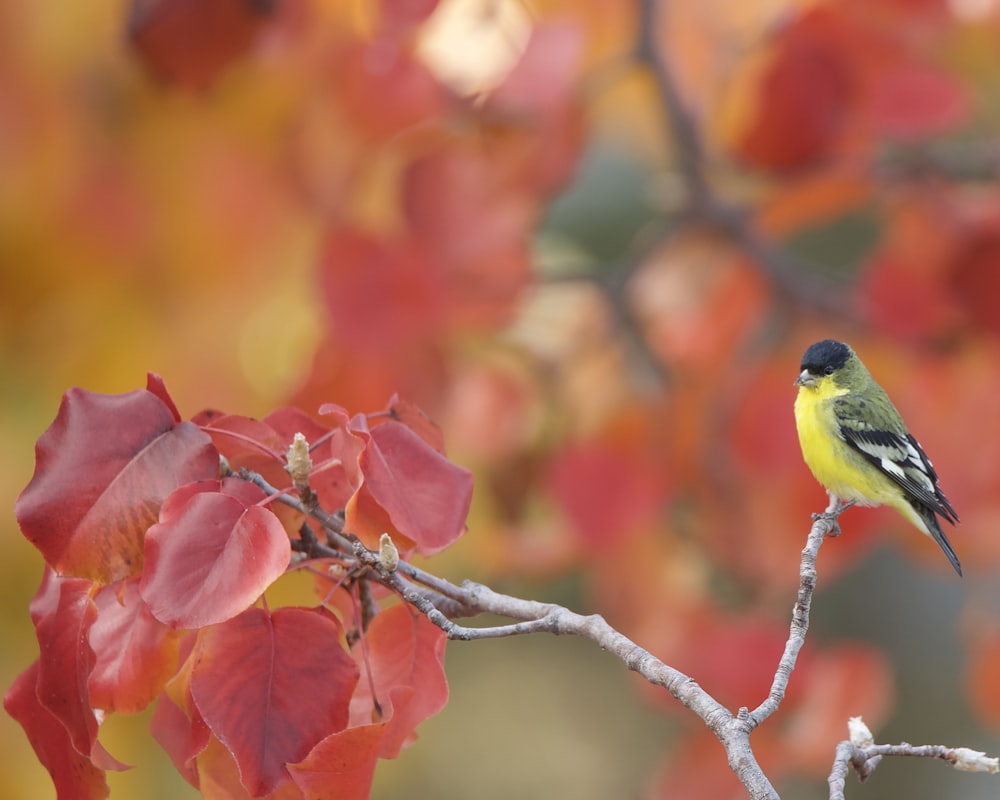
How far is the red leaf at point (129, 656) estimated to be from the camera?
0.64 meters

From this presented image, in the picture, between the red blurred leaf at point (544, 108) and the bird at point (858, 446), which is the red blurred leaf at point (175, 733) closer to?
the bird at point (858, 446)

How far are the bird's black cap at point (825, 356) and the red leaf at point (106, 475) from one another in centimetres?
64

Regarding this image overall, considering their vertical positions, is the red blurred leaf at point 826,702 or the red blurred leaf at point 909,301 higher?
the red blurred leaf at point 909,301

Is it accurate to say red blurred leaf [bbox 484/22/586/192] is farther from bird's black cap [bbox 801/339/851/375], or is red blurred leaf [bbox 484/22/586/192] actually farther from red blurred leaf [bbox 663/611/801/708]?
red blurred leaf [bbox 663/611/801/708]

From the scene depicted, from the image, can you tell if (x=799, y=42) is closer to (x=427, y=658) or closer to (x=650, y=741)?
(x=427, y=658)

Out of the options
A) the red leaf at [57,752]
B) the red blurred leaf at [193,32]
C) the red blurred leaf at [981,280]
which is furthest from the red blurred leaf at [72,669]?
the red blurred leaf at [981,280]

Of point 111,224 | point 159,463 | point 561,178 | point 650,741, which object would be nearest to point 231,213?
point 111,224

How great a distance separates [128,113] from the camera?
1499mm

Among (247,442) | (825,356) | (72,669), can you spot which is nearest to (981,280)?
(825,356)

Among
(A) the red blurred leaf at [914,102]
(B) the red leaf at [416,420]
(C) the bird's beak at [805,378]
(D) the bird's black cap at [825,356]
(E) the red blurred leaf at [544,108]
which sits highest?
(A) the red blurred leaf at [914,102]

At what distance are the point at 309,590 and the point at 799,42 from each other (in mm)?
984

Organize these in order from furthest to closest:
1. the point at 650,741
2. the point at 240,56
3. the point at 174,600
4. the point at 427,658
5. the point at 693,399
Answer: the point at 650,741
the point at 693,399
the point at 240,56
the point at 427,658
the point at 174,600

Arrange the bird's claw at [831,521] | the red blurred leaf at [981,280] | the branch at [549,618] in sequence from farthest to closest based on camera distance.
Answer: the red blurred leaf at [981,280] < the bird's claw at [831,521] < the branch at [549,618]

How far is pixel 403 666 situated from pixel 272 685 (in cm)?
11
